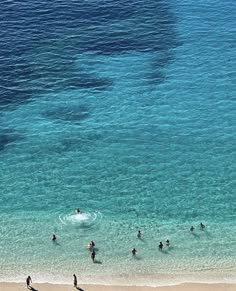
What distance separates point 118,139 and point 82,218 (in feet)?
52.7

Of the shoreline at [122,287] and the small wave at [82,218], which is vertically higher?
the small wave at [82,218]

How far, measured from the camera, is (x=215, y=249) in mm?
62938

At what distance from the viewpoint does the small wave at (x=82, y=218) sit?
218ft

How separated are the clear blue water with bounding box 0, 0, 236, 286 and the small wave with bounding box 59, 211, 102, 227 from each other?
0.16 meters

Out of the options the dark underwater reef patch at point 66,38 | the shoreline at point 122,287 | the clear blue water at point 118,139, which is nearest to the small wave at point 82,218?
the clear blue water at point 118,139

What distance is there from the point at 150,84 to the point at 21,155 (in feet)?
83.7

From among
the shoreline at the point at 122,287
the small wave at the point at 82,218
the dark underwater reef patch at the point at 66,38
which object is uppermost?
the dark underwater reef patch at the point at 66,38

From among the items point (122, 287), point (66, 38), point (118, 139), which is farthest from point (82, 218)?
point (66, 38)

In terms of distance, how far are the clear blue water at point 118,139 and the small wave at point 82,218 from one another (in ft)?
0.54

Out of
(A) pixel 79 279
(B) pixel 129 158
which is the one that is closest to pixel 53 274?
(A) pixel 79 279

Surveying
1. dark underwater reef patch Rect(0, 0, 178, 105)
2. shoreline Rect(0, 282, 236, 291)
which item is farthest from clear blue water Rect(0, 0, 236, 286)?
shoreline Rect(0, 282, 236, 291)

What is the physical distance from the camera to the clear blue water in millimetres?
62750

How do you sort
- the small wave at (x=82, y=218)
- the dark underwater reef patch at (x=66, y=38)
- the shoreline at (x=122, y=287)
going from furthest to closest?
the dark underwater reef patch at (x=66, y=38)
the small wave at (x=82, y=218)
the shoreline at (x=122, y=287)

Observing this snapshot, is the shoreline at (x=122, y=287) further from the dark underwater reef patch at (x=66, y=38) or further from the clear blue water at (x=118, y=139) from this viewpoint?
the dark underwater reef patch at (x=66, y=38)
